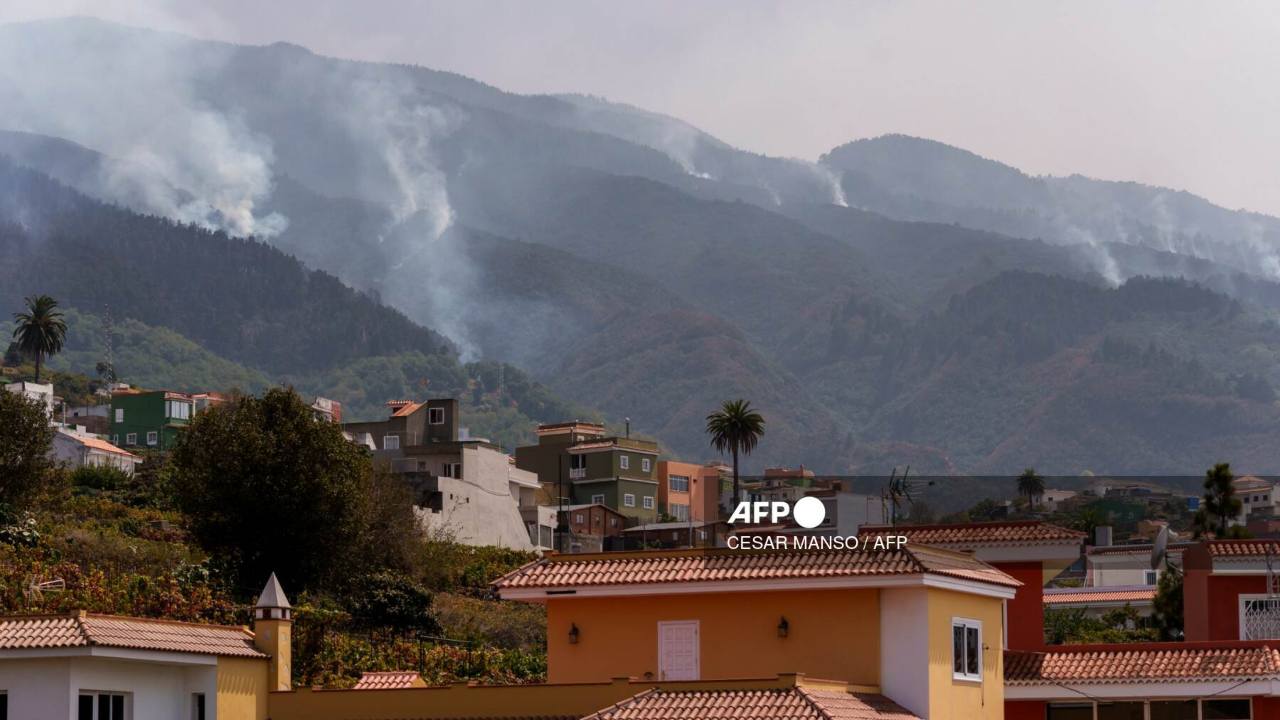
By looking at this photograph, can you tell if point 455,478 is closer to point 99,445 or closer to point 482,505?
point 482,505

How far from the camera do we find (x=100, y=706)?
1656 inches

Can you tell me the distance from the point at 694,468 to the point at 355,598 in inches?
4626

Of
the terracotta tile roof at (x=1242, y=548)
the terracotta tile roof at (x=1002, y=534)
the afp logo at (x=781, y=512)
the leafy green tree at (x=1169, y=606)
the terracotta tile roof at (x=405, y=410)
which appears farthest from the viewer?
the terracotta tile roof at (x=405, y=410)

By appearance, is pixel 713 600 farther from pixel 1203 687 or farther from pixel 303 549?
pixel 303 549

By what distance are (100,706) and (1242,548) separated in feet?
82.8

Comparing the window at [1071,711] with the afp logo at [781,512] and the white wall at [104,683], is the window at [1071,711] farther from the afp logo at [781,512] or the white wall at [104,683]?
the white wall at [104,683]

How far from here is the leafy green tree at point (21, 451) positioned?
3329 inches

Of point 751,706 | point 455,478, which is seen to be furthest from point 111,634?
point 455,478

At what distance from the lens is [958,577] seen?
134ft

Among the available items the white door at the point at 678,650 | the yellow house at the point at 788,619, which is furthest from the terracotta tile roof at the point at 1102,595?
the white door at the point at 678,650

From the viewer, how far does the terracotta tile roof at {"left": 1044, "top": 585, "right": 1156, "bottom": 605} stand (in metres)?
93.9

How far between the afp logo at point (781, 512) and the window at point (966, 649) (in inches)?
156

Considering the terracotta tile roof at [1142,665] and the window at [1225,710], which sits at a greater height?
the terracotta tile roof at [1142,665]

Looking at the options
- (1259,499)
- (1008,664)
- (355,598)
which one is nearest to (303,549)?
(355,598)
